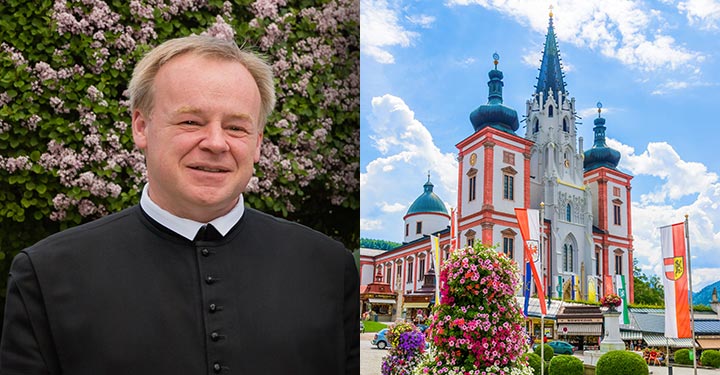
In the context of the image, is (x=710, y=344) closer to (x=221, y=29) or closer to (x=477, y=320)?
(x=477, y=320)

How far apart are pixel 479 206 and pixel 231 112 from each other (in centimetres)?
306

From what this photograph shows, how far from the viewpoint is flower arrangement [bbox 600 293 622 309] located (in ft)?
11.9

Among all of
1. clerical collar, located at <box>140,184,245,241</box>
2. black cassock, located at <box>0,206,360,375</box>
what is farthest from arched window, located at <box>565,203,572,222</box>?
clerical collar, located at <box>140,184,245,241</box>

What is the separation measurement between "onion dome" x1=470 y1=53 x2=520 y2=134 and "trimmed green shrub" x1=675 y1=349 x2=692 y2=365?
1.49 meters

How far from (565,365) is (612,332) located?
384 millimetres

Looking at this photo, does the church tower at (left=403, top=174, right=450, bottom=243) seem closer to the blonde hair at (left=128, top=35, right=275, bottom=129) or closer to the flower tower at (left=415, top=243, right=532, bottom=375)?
the flower tower at (left=415, top=243, right=532, bottom=375)

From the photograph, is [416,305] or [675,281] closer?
[675,281]

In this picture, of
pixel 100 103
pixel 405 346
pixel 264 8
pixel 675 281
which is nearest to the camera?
pixel 675 281

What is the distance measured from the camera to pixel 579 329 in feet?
12.1

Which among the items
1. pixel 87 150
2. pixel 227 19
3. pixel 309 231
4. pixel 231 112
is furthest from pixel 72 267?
pixel 227 19

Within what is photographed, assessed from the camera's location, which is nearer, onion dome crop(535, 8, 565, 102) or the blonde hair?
the blonde hair

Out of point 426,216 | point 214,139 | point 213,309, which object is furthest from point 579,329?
point 214,139

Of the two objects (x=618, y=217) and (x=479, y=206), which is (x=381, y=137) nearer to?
(x=479, y=206)

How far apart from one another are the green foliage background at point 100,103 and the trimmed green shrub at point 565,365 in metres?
1.73
